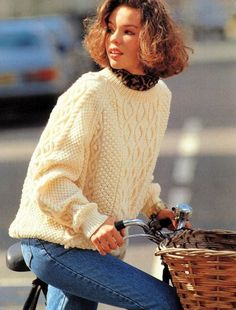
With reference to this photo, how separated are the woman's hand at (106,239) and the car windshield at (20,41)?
15.6 m

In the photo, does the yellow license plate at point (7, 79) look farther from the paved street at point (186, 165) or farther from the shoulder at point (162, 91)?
the shoulder at point (162, 91)

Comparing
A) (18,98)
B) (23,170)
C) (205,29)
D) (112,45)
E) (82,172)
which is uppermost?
(205,29)

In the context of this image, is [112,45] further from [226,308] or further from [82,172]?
[226,308]

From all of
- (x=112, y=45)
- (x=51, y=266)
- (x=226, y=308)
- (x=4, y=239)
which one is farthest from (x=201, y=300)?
(x=4, y=239)

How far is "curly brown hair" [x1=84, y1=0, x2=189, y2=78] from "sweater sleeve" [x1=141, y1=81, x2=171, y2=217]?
12 cm

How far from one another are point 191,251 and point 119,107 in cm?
60

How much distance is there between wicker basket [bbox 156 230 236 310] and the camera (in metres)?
3.31

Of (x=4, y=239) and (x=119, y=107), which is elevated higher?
(x=4, y=239)

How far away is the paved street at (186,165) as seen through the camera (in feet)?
28.0

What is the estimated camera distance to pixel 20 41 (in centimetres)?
1900

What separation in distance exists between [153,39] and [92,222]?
59 cm

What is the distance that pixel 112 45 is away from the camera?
373 centimetres

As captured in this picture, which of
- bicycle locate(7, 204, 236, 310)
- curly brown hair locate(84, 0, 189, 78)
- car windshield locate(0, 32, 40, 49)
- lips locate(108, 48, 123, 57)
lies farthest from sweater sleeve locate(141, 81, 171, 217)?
car windshield locate(0, 32, 40, 49)

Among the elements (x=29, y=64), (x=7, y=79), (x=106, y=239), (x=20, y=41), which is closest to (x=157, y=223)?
(x=106, y=239)
